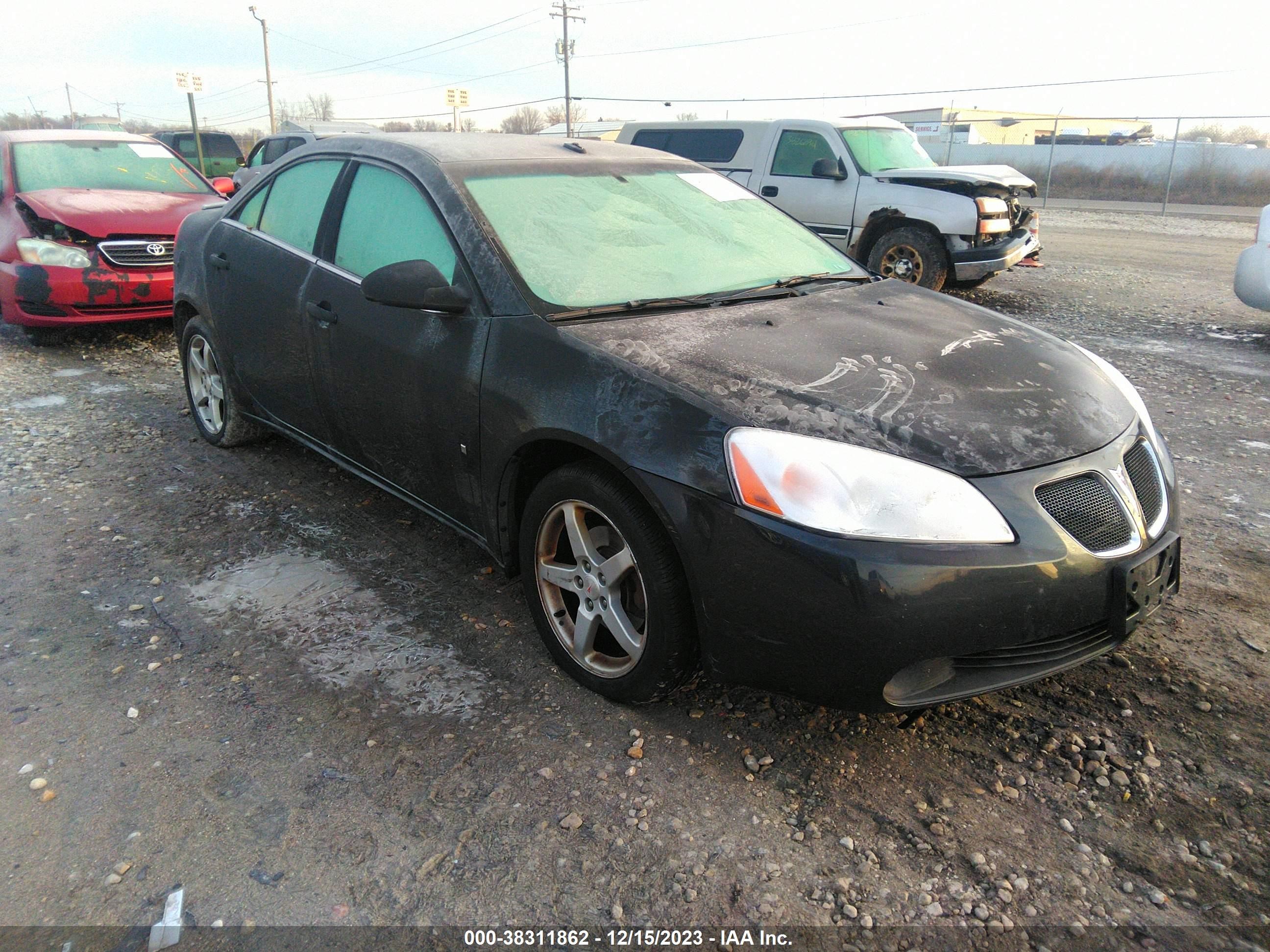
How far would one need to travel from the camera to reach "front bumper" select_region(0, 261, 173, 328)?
683cm

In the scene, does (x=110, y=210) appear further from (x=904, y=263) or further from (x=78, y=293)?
→ (x=904, y=263)

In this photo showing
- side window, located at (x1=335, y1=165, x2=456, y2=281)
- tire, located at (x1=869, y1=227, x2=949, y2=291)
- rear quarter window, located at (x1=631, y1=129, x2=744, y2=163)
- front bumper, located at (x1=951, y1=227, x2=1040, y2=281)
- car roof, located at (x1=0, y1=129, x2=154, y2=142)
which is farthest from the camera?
rear quarter window, located at (x1=631, y1=129, x2=744, y2=163)

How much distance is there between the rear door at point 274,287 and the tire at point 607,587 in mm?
1463

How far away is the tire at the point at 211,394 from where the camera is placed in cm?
457

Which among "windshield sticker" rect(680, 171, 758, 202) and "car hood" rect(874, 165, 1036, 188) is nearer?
"windshield sticker" rect(680, 171, 758, 202)

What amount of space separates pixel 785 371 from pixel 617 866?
1377mm

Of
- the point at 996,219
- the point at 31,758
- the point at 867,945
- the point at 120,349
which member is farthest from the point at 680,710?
the point at 996,219

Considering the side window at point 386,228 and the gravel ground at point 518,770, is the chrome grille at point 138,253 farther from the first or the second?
the side window at point 386,228

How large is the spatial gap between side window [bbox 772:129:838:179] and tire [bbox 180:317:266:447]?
739 centimetres

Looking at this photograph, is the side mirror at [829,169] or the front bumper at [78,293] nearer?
the front bumper at [78,293]

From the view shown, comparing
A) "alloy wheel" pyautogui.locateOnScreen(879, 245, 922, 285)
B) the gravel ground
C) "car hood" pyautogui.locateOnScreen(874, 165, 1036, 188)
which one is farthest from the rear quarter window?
the gravel ground

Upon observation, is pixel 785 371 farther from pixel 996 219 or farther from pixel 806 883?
pixel 996 219

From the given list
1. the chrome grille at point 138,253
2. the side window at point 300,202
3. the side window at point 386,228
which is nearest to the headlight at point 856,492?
the side window at point 386,228

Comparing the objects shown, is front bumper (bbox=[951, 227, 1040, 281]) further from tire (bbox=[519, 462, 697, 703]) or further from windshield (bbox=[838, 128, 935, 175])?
tire (bbox=[519, 462, 697, 703])
